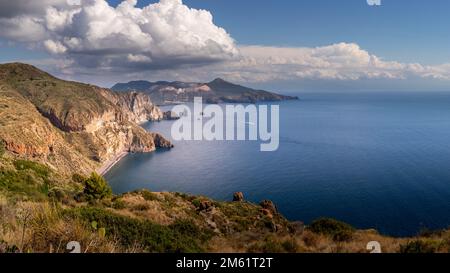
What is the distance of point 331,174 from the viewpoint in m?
94.8

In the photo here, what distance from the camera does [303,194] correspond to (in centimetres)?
8000

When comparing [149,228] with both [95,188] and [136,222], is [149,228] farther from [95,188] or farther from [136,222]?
[95,188]

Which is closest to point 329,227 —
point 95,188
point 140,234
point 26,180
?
point 140,234

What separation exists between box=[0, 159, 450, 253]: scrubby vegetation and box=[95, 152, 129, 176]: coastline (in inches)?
3921

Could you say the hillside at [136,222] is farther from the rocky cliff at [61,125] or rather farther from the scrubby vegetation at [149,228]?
the rocky cliff at [61,125]

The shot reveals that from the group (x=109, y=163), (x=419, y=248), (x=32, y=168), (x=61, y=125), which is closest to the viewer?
(x=419, y=248)

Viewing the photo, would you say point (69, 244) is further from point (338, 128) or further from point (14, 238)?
point (338, 128)

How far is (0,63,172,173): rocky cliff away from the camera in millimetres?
90850

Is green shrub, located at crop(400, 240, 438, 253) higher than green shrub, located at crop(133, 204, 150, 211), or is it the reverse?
green shrub, located at crop(400, 240, 438, 253)

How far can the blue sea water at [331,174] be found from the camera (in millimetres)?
68312

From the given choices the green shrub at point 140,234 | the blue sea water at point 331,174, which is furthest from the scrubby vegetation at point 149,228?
the blue sea water at point 331,174

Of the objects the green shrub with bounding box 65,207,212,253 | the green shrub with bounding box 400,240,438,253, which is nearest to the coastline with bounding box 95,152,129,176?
the green shrub with bounding box 65,207,212,253

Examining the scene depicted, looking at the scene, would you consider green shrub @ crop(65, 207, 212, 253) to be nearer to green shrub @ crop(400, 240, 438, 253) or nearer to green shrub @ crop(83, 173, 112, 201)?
green shrub @ crop(400, 240, 438, 253)

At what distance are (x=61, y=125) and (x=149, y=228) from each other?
144 m
